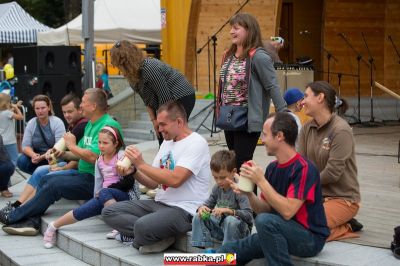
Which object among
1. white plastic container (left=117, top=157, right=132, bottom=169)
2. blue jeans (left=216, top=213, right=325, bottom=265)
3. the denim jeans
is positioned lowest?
the denim jeans

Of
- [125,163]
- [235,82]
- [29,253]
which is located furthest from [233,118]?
[29,253]

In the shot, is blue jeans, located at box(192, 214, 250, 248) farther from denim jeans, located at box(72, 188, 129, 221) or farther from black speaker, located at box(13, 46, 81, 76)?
black speaker, located at box(13, 46, 81, 76)

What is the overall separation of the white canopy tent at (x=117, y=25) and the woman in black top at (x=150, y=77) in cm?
1355

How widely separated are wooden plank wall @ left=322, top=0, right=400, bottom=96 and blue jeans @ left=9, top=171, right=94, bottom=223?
10418 mm

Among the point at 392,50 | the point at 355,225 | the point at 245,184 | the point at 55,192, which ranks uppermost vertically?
the point at 392,50

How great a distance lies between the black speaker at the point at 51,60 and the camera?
491 inches

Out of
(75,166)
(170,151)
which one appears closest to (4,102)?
(75,166)

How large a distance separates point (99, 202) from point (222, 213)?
1588mm

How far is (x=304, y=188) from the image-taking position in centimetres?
478

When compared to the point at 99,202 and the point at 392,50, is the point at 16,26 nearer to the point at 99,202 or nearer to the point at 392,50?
the point at 392,50

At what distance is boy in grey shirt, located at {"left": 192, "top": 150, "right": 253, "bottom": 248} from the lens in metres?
5.34

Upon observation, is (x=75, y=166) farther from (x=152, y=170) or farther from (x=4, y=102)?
(x=4, y=102)

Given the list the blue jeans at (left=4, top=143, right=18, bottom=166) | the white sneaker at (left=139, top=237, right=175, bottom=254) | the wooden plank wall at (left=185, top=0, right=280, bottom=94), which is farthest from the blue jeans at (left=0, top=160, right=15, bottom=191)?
the wooden plank wall at (left=185, top=0, right=280, bottom=94)

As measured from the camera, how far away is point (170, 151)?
6.03 m
